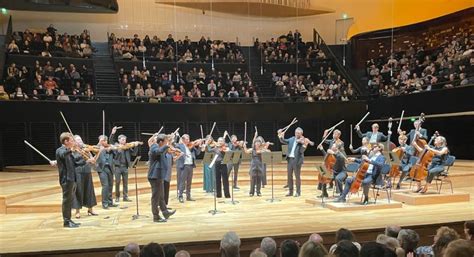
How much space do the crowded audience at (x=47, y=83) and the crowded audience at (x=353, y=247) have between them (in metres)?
10.5

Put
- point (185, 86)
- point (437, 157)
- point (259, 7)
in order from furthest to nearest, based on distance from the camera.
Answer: point (259, 7), point (185, 86), point (437, 157)

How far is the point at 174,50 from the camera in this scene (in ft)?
55.1

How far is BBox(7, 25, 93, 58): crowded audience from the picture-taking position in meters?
13.9

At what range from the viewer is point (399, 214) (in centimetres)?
705

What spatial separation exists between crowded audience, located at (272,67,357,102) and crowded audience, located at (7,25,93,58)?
6652 millimetres

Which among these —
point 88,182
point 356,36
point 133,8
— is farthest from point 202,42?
point 88,182

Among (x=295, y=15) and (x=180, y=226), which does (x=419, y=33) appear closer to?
(x=295, y=15)

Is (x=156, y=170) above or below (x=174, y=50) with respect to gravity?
below

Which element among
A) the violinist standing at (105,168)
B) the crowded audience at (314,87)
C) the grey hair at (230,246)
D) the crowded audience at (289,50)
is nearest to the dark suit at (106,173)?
the violinist standing at (105,168)

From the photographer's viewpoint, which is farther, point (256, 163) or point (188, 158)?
point (256, 163)

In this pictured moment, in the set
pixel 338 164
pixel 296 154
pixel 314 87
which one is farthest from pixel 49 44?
pixel 338 164

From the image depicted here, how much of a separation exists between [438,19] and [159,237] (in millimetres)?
15281

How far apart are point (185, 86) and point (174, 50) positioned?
2210 millimetres

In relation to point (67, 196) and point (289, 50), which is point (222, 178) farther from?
point (289, 50)
